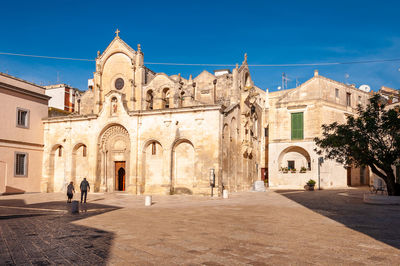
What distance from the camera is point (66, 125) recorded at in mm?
31891

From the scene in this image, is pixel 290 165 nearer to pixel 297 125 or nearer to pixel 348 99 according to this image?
pixel 297 125

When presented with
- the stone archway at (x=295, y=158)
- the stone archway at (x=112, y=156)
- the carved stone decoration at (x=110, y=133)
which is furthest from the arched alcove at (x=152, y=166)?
the stone archway at (x=295, y=158)

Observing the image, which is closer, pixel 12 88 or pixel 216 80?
pixel 12 88

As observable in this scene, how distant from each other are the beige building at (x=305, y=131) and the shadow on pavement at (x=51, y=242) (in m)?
28.5

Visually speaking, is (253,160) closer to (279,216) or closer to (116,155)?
(116,155)

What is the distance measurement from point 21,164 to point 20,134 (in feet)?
8.93

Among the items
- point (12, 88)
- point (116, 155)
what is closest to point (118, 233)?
point (116, 155)

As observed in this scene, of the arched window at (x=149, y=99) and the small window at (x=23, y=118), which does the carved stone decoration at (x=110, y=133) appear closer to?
the arched window at (x=149, y=99)

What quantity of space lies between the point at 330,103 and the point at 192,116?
709 inches

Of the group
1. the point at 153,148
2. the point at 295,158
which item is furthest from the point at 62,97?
the point at 295,158

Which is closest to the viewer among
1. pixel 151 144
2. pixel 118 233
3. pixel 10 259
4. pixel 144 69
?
pixel 10 259

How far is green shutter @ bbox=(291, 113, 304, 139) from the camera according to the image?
37.2 m

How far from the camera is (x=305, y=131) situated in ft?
121

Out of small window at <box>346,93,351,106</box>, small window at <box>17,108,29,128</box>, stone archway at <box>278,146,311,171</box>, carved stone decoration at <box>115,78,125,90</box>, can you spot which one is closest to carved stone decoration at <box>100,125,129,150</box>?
carved stone decoration at <box>115,78,125,90</box>
